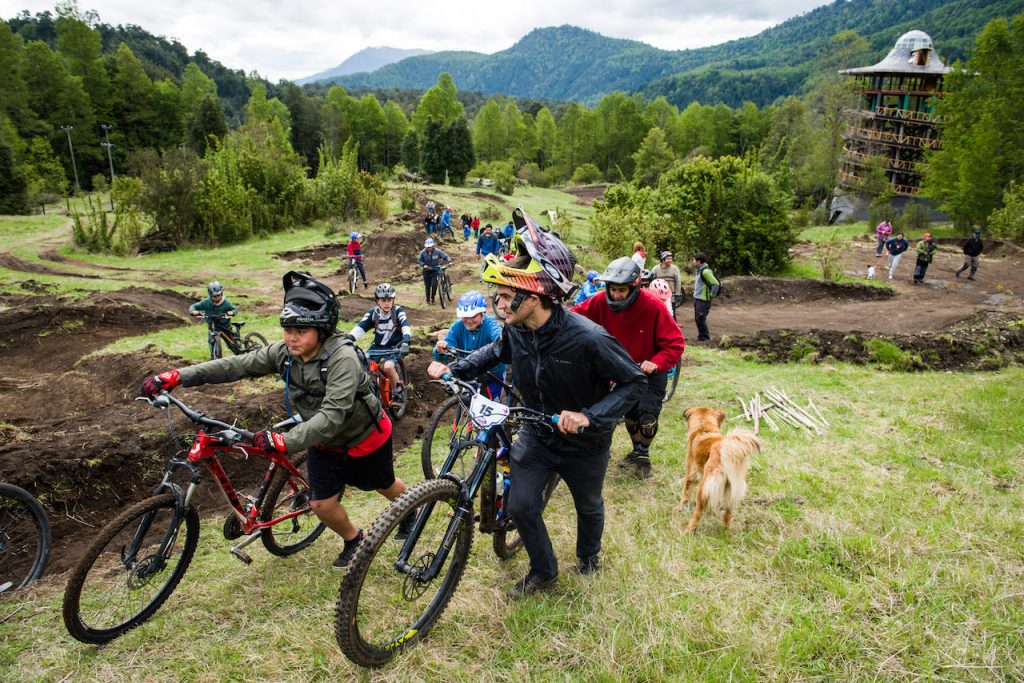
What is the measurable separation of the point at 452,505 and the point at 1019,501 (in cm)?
497

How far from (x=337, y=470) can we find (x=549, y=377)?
1.65m

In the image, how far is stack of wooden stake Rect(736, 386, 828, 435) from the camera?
723 cm

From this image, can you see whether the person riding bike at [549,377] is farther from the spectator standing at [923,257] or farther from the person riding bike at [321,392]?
the spectator standing at [923,257]

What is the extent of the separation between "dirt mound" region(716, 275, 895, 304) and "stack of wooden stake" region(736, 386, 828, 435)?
35.1ft

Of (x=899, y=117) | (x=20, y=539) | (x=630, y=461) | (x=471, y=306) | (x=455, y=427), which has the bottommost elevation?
(x=630, y=461)

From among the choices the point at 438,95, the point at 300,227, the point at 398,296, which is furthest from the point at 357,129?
the point at 398,296

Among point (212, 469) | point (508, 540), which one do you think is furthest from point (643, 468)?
point (212, 469)

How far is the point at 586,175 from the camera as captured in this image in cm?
7262

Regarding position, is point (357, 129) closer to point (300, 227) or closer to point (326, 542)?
point (300, 227)

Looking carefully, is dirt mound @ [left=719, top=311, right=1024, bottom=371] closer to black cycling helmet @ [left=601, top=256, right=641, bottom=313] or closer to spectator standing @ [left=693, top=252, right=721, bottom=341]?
spectator standing @ [left=693, top=252, right=721, bottom=341]

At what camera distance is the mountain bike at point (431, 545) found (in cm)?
314

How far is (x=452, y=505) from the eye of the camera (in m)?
3.46

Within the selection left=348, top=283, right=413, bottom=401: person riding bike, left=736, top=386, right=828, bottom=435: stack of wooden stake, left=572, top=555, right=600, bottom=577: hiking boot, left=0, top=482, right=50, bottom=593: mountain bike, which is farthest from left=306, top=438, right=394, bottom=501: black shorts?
left=736, top=386, right=828, bottom=435: stack of wooden stake

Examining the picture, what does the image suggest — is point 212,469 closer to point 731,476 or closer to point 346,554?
point 346,554
